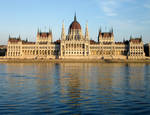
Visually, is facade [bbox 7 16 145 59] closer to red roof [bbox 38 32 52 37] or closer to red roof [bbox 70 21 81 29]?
red roof [bbox 70 21 81 29]

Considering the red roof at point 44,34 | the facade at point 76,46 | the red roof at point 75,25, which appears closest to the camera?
the facade at point 76,46

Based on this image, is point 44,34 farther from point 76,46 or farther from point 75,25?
point 76,46

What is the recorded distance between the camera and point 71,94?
20.0 metres

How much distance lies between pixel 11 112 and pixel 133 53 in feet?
384

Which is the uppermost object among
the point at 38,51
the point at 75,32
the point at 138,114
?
the point at 75,32

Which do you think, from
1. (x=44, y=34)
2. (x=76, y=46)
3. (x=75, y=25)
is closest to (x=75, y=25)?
(x=75, y=25)

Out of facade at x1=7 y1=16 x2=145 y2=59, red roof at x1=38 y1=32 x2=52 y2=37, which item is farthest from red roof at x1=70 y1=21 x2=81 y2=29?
red roof at x1=38 y1=32 x2=52 y2=37

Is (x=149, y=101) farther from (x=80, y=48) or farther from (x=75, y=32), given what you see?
(x=75, y=32)

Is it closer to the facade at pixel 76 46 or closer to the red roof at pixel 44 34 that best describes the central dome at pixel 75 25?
the facade at pixel 76 46

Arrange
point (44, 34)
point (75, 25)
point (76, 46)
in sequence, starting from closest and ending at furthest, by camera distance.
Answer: point (76, 46) → point (75, 25) → point (44, 34)

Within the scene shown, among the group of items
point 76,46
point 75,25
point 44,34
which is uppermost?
point 75,25

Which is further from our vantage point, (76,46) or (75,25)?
(75,25)

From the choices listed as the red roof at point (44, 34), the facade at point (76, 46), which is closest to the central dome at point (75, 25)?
the facade at point (76, 46)

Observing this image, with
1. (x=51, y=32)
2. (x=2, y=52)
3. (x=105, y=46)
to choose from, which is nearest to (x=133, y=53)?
(x=105, y=46)
